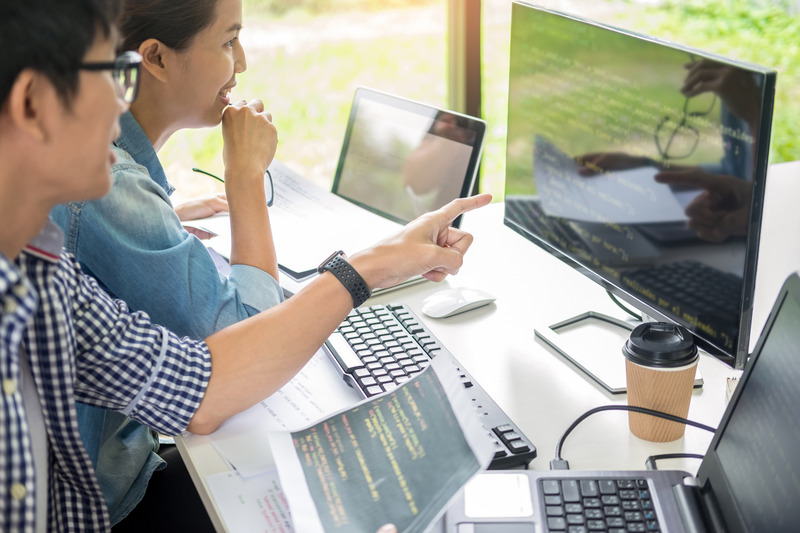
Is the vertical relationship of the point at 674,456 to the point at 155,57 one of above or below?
below

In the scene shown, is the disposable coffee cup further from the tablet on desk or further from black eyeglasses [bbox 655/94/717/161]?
the tablet on desk

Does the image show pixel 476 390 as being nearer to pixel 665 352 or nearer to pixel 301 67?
pixel 665 352

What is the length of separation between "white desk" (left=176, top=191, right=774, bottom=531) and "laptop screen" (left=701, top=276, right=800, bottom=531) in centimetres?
14

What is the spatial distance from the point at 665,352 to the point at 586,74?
40 centimetres

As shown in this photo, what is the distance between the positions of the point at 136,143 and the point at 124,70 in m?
0.37

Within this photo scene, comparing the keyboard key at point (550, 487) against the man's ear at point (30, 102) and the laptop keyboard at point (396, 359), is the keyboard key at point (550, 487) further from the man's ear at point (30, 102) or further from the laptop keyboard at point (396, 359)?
the man's ear at point (30, 102)

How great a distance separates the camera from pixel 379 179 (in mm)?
1569

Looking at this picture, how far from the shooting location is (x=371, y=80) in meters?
3.88

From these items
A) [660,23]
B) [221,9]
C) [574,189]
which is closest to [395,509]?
[574,189]

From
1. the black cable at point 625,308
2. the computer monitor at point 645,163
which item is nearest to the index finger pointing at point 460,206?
the computer monitor at point 645,163

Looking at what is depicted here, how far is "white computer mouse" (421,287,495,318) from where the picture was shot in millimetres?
1238

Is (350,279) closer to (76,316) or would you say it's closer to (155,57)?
(76,316)

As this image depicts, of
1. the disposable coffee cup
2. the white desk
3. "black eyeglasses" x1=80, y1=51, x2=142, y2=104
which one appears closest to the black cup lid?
the disposable coffee cup

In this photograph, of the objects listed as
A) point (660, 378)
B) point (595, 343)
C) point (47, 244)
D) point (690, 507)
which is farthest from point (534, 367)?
point (47, 244)
